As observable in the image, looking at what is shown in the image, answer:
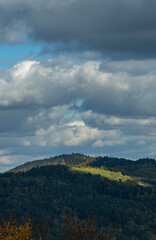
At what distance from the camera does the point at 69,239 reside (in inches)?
5763

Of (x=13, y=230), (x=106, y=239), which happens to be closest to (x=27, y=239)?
(x=13, y=230)

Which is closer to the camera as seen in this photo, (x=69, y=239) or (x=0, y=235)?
(x=0, y=235)

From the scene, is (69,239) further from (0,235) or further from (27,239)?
(0,235)

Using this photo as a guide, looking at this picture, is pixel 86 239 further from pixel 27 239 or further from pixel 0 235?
pixel 0 235

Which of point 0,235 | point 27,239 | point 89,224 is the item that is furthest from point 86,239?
point 0,235

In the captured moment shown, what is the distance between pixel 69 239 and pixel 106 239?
43.6 feet

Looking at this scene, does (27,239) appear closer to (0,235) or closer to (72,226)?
(0,235)

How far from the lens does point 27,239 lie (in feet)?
459

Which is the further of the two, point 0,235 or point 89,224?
point 89,224

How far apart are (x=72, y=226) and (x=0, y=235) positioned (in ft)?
100

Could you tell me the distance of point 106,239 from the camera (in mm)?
141250

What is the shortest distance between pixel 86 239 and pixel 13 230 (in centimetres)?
2549

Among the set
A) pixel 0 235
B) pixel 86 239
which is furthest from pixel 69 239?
pixel 0 235

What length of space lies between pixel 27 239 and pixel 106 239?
25.7m
